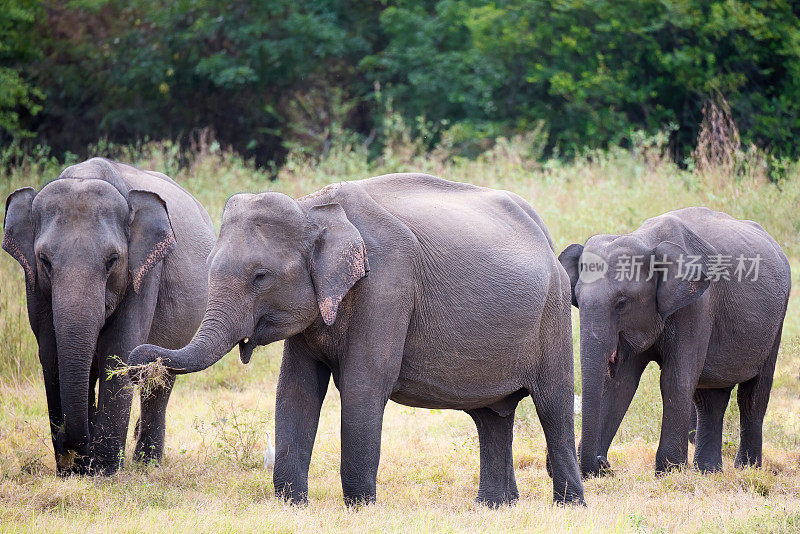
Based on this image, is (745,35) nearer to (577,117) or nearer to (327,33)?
(577,117)

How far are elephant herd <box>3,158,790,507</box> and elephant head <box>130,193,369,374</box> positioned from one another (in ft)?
0.03

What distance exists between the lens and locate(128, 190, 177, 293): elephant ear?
697cm

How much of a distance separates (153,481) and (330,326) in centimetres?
203

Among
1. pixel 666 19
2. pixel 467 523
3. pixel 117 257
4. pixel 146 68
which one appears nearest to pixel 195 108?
pixel 146 68

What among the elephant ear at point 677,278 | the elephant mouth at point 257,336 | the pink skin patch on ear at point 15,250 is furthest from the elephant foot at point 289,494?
the elephant ear at point 677,278

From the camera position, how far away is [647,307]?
7.61 meters

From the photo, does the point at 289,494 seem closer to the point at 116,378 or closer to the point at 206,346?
the point at 206,346

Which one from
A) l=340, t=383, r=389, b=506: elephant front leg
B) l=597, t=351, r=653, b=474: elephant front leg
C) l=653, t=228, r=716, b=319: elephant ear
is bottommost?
l=597, t=351, r=653, b=474: elephant front leg

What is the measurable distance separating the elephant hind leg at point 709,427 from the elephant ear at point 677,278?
1.45 metres

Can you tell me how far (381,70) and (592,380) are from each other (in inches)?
718

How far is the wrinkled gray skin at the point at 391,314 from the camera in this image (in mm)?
5523


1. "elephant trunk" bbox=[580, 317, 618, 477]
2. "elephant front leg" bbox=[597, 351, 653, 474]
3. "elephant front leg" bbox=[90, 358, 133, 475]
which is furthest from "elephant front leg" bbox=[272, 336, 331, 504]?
"elephant front leg" bbox=[597, 351, 653, 474]

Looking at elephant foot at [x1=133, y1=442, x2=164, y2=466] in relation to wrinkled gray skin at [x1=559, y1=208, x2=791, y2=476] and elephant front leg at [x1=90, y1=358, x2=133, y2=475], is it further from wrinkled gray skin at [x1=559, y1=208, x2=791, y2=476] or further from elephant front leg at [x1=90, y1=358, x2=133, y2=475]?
wrinkled gray skin at [x1=559, y1=208, x2=791, y2=476]

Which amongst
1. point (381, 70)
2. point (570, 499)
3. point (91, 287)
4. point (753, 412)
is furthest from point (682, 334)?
point (381, 70)
